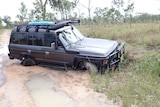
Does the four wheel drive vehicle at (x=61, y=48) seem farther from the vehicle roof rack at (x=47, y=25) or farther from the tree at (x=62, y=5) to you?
the tree at (x=62, y=5)

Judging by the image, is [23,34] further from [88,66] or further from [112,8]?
[112,8]

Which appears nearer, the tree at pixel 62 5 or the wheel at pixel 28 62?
the wheel at pixel 28 62

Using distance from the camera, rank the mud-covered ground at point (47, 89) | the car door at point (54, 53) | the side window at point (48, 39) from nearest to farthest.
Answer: the mud-covered ground at point (47, 89), the car door at point (54, 53), the side window at point (48, 39)

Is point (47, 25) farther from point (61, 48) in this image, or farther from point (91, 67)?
point (91, 67)

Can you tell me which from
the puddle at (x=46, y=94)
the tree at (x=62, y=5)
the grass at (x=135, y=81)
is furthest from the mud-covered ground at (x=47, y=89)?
the tree at (x=62, y=5)

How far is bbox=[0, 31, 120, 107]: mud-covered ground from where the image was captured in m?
6.18

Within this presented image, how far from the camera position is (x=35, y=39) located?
9844mm

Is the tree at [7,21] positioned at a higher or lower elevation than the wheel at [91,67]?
higher

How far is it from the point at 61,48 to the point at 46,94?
2435 millimetres

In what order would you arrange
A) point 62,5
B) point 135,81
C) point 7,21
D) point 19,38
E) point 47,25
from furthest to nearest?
point 7,21, point 62,5, point 19,38, point 47,25, point 135,81

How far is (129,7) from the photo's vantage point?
82.6ft

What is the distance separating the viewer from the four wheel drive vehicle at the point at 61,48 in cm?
827

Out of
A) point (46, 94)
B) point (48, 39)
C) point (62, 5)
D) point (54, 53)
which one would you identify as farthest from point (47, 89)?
point (62, 5)

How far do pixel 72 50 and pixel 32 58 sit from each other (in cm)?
229
